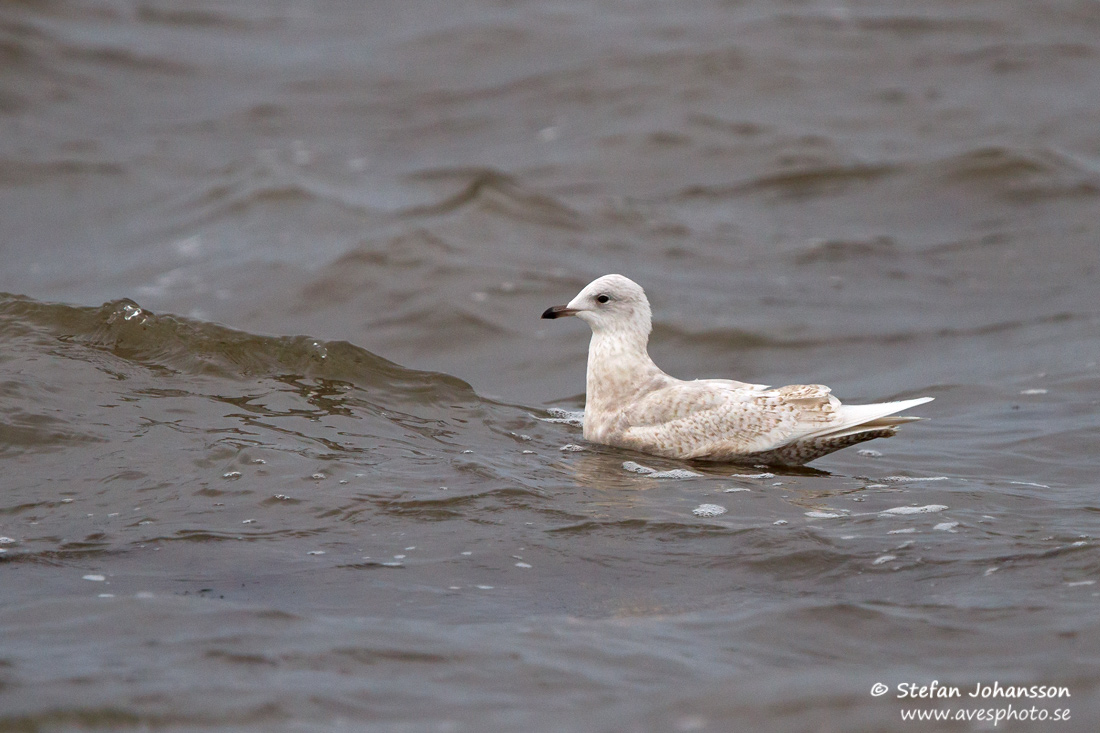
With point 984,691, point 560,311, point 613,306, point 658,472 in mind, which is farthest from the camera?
point 613,306

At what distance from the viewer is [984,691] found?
15.7 feet

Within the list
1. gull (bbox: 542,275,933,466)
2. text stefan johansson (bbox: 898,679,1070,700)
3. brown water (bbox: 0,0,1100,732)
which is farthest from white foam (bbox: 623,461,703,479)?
text stefan johansson (bbox: 898,679,1070,700)

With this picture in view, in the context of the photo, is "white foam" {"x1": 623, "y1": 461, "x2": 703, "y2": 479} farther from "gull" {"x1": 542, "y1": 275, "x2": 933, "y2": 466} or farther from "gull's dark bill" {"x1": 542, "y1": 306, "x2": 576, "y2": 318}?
"gull's dark bill" {"x1": 542, "y1": 306, "x2": 576, "y2": 318}

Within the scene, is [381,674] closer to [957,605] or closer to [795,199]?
[957,605]

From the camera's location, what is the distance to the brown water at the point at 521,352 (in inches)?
201

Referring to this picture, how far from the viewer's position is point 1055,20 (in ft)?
64.7

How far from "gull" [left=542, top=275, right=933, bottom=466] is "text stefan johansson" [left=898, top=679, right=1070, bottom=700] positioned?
288cm

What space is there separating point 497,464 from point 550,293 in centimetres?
527

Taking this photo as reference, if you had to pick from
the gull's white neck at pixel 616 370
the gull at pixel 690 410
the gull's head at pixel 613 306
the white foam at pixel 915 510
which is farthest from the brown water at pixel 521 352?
the gull's head at pixel 613 306

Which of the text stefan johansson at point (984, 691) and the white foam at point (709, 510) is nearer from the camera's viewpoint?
the text stefan johansson at point (984, 691)

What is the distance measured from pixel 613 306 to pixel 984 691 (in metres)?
4.23

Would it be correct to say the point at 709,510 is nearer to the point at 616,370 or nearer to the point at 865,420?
the point at 865,420

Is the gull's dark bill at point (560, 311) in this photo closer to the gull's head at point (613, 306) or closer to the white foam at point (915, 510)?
the gull's head at point (613, 306)

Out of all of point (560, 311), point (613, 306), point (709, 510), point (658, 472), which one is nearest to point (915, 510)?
point (709, 510)
